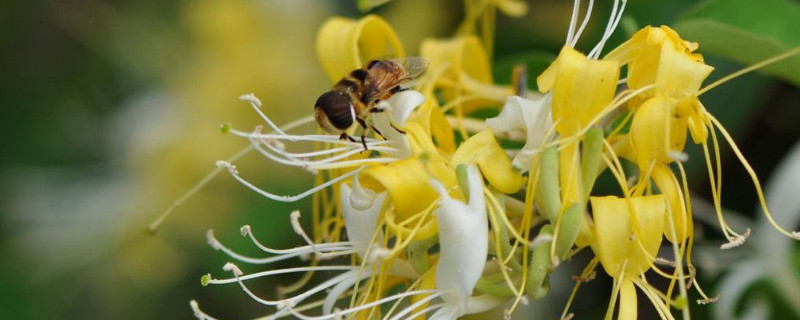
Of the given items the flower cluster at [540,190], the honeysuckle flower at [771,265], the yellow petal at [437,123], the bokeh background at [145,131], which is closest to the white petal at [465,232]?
the flower cluster at [540,190]

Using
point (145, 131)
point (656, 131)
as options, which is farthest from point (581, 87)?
point (145, 131)

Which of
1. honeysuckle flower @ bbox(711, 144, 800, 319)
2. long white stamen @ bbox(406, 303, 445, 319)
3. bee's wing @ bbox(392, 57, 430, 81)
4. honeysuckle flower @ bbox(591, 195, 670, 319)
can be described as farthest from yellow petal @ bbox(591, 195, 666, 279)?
honeysuckle flower @ bbox(711, 144, 800, 319)

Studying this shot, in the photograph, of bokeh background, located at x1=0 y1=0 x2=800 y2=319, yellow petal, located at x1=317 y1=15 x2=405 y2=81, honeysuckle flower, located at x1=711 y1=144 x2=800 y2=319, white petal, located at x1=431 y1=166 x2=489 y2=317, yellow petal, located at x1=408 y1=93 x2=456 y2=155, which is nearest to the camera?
white petal, located at x1=431 y1=166 x2=489 y2=317

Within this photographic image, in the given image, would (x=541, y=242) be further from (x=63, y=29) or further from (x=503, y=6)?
(x=63, y=29)

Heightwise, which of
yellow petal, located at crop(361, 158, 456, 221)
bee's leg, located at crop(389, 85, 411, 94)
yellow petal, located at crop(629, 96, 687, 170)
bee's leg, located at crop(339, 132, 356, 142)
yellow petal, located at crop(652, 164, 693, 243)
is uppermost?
bee's leg, located at crop(389, 85, 411, 94)

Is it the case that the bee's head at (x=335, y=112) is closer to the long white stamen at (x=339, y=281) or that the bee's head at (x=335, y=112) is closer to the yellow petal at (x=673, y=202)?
the long white stamen at (x=339, y=281)

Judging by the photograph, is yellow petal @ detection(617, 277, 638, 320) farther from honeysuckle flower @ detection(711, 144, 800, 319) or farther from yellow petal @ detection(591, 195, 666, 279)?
honeysuckle flower @ detection(711, 144, 800, 319)

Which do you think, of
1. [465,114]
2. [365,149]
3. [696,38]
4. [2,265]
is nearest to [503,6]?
[465,114]
